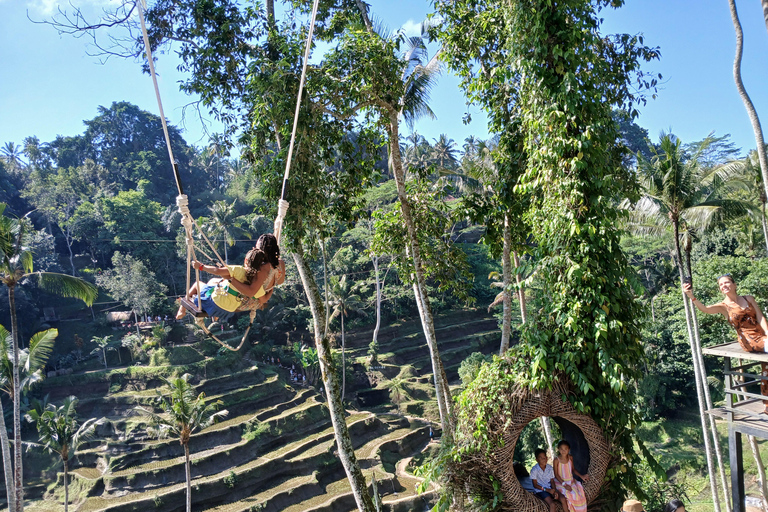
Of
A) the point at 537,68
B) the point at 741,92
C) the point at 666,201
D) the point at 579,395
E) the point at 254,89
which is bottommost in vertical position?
the point at 579,395

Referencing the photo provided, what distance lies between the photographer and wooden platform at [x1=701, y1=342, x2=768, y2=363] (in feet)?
12.1

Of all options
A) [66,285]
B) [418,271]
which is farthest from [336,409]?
[66,285]

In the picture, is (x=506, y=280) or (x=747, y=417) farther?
(x=506, y=280)

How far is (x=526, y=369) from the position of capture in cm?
451

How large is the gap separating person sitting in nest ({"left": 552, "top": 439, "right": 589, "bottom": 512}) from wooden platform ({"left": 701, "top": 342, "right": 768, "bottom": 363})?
53.1 inches

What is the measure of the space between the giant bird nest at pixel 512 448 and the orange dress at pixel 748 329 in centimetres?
131

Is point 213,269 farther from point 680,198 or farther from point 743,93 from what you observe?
point 680,198

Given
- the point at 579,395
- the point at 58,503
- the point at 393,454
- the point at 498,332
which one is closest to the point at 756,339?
the point at 579,395

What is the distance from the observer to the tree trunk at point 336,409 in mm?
5113

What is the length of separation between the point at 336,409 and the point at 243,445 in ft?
46.5

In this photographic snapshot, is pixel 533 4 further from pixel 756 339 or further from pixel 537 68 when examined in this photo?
pixel 756 339

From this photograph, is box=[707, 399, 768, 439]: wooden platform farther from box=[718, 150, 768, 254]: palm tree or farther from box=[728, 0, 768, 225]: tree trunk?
box=[718, 150, 768, 254]: palm tree

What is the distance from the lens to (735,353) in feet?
12.8

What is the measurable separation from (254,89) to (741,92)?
4.81 meters
